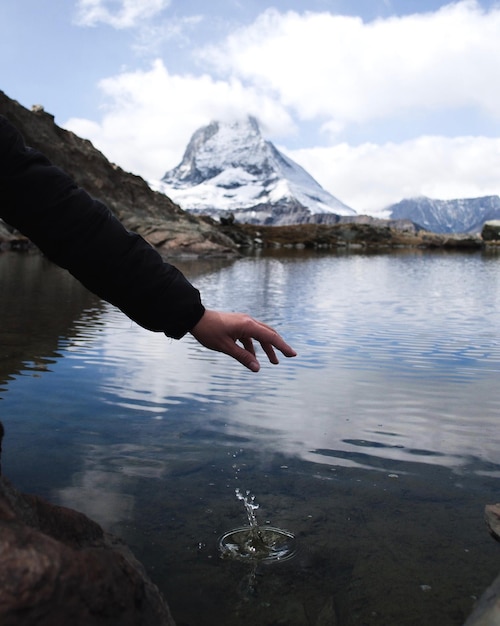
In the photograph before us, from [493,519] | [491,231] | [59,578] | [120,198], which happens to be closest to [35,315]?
[493,519]

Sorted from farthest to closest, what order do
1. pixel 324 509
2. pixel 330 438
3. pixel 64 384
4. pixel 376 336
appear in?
pixel 376 336 < pixel 64 384 < pixel 330 438 < pixel 324 509

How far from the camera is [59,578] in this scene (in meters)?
1.80

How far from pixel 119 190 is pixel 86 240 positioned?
6518 centimetres

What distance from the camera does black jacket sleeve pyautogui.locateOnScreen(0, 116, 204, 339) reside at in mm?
2100

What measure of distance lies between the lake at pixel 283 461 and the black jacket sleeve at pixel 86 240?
5.10ft

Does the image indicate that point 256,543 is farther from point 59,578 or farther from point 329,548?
point 59,578

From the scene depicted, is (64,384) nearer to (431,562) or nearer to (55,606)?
(431,562)

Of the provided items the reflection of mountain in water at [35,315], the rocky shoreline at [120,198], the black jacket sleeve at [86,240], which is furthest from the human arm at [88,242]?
the rocky shoreline at [120,198]

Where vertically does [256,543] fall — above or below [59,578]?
below

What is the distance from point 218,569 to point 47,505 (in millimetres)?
1200

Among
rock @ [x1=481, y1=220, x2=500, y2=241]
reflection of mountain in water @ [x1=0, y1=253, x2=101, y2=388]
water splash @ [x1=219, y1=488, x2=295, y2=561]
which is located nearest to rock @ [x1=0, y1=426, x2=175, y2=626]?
water splash @ [x1=219, y1=488, x2=295, y2=561]

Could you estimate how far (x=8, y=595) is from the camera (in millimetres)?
1674

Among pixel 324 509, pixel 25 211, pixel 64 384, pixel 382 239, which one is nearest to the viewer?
pixel 25 211

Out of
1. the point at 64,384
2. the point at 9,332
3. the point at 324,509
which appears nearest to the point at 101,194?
the point at 9,332
